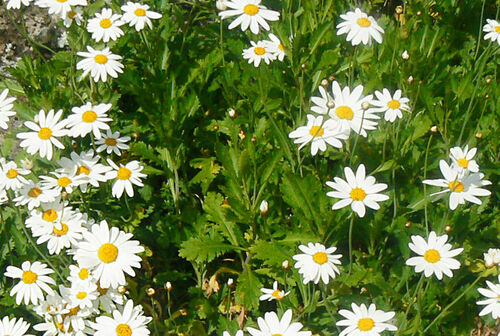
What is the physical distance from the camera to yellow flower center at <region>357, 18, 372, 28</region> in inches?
107

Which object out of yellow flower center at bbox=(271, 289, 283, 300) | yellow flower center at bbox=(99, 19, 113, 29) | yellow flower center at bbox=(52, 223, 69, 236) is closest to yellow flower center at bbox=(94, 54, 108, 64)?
yellow flower center at bbox=(99, 19, 113, 29)

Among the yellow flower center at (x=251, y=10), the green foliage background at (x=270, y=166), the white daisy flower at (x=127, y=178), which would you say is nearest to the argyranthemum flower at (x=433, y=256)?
the green foliage background at (x=270, y=166)

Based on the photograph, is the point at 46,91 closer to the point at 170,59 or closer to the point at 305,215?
the point at 170,59

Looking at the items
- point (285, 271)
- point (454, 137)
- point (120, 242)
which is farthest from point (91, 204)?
point (454, 137)

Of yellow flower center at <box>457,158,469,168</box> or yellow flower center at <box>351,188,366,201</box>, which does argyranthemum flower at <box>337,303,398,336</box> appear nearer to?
yellow flower center at <box>351,188,366,201</box>

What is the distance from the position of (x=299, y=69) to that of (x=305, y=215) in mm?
864

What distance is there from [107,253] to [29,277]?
15.2 inches

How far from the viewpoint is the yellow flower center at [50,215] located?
2.36m

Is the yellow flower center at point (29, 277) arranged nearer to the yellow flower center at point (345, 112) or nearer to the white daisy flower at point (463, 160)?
the yellow flower center at point (345, 112)

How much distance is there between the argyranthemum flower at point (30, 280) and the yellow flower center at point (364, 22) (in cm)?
164

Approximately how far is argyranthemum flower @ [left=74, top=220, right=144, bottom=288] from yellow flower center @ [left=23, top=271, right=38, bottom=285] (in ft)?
0.93

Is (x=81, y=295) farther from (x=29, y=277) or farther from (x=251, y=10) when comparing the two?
(x=251, y=10)

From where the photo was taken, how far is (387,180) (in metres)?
2.67

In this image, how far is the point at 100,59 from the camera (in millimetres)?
2676
